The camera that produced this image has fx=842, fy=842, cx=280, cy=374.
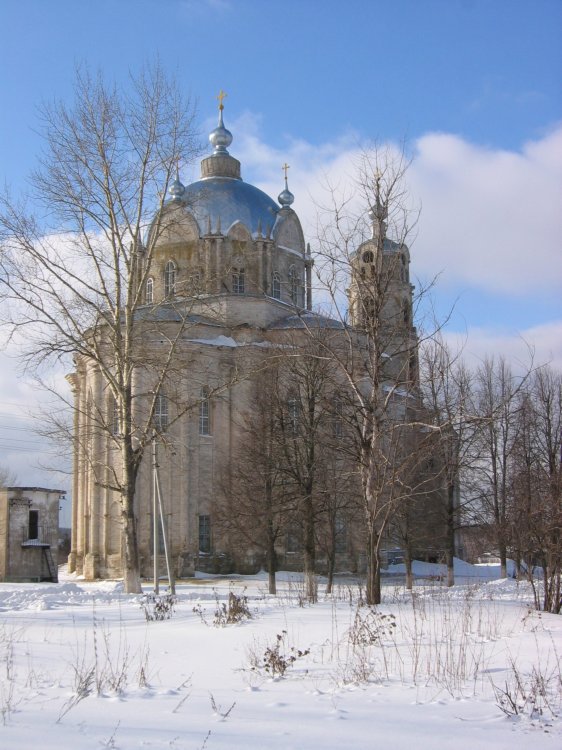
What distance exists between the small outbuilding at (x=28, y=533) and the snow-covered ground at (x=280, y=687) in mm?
21385

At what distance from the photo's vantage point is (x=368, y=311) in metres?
13.4

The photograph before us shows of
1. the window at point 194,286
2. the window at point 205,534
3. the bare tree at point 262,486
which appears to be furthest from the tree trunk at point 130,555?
the window at point 205,534

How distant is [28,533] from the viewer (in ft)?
103

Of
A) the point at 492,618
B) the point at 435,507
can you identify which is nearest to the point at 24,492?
the point at 435,507

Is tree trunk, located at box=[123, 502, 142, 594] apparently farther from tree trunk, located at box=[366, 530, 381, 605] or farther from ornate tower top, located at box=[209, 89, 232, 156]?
ornate tower top, located at box=[209, 89, 232, 156]

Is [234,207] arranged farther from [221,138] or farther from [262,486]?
[262,486]

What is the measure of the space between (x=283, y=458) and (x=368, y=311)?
13371 millimetres

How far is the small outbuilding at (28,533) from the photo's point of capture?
101 ft

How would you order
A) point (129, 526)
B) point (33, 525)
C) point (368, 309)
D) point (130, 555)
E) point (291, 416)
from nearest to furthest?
1. point (368, 309)
2. point (129, 526)
3. point (130, 555)
4. point (291, 416)
5. point (33, 525)

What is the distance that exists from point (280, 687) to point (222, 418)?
32.9m

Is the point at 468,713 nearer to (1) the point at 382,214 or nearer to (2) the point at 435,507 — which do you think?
(1) the point at 382,214

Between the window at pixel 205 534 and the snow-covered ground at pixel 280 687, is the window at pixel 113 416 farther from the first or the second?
the snow-covered ground at pixel 280 687

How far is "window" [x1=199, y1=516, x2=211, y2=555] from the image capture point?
3825cm

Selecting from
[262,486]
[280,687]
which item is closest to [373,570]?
[280,687]
